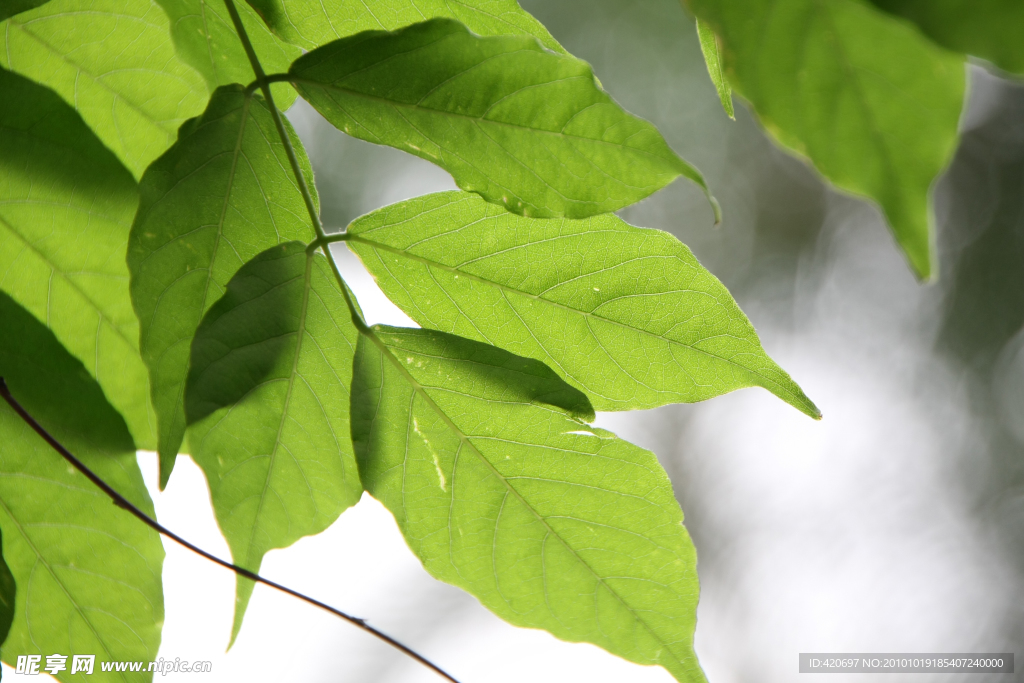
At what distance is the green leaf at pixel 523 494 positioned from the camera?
0.35m

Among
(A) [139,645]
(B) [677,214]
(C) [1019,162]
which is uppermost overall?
(C) [1019,162]

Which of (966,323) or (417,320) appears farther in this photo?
(966,323)

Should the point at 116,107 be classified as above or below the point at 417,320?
above

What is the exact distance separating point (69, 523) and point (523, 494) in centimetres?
27

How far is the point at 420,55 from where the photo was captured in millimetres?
320

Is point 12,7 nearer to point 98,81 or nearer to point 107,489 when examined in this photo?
point 98,81

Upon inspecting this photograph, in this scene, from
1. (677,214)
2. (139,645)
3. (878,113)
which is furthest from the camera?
(677,214)

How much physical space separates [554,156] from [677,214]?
2.96 metres

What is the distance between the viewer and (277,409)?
371 millimetres

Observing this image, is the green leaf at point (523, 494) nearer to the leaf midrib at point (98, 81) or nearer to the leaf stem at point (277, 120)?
the leaf stem at point (277, 120)

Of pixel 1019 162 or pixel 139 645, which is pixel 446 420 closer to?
pixel 139 645

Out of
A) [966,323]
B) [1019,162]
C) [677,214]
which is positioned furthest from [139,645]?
[1019,162]

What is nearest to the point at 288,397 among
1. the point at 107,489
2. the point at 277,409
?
the point at 277,409

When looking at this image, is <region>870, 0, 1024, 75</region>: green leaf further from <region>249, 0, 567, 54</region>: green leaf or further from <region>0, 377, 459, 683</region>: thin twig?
<region>0, 377, 459, 683</region>: thin twig
